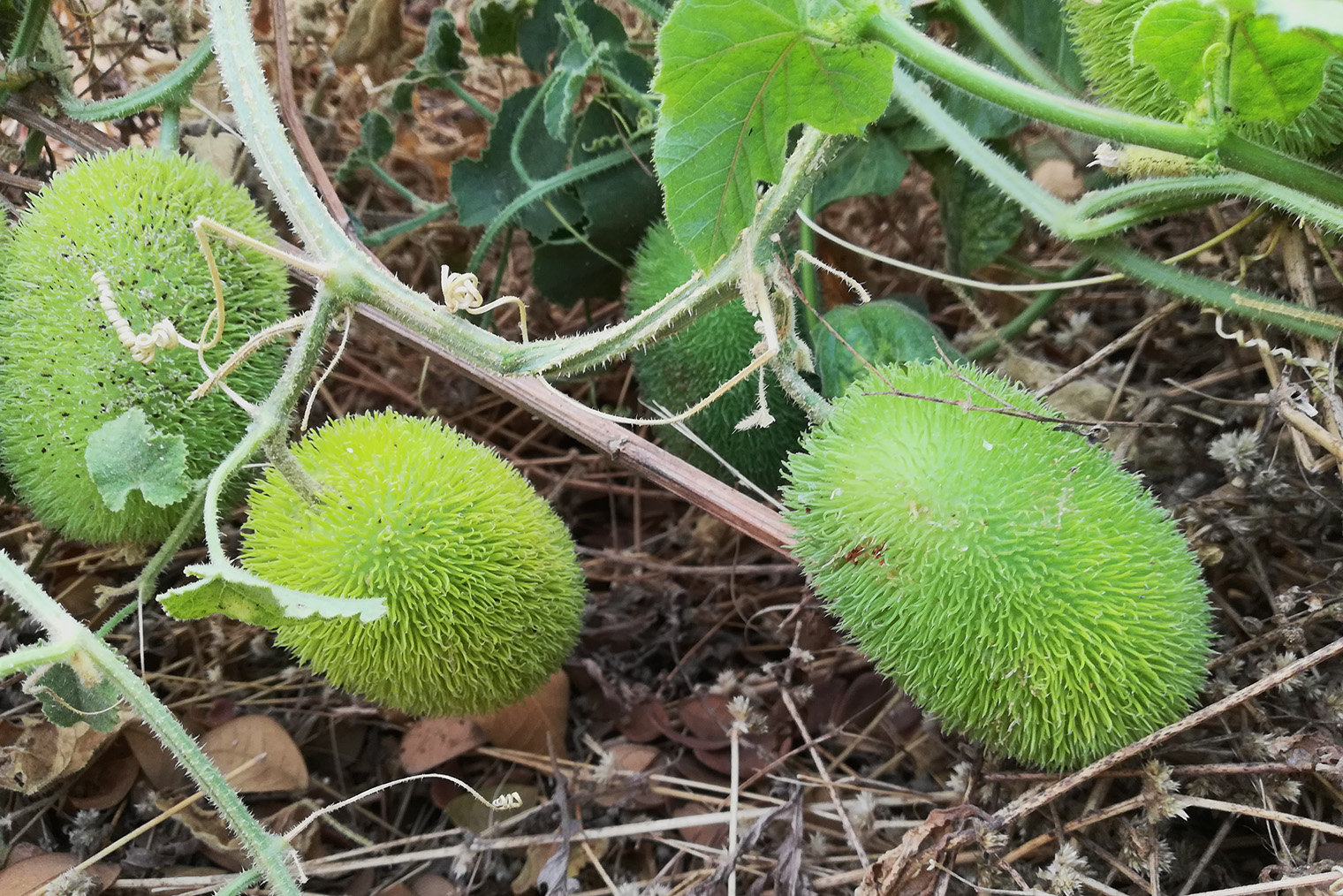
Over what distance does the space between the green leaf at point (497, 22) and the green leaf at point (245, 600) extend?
Answer: 3.32ft

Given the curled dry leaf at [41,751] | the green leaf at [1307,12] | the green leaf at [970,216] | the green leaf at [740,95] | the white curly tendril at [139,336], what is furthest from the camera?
the green leaf at [970,216]

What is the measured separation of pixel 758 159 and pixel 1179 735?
0.79 meters

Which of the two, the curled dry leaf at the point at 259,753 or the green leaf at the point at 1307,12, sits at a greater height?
the green leaf at the point at 1307,12

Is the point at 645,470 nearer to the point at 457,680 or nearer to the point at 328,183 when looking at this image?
the point at 457,680

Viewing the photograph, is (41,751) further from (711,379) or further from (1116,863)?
(1116,863)

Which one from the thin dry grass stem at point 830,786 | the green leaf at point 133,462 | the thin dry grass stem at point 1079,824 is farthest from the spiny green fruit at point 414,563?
the thin dry grass stem at point 1079,824

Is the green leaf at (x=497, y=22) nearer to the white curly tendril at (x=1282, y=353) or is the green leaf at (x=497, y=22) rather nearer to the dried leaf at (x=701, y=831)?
the white curly tendril at (x=1282, y=353)

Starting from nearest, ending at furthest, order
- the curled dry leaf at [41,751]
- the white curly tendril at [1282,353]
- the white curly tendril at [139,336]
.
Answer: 1. the white curly tendril at [139,336]
2. the white curly tendril at [1282,353]
3. the curled dry leaf at [41,751]

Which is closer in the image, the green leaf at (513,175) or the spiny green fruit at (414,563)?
the spiny green fruit at (414,563)

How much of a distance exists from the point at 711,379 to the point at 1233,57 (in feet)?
2.22

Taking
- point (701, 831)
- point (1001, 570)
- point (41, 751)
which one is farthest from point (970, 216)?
point (41, 751)

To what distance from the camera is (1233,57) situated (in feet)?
2.67

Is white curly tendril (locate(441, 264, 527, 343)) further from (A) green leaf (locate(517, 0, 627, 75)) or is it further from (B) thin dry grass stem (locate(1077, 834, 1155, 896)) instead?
(B) thin dry grass stem (locate(1077, 834, 1155, 896))

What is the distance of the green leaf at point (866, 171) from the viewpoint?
1454 mm
